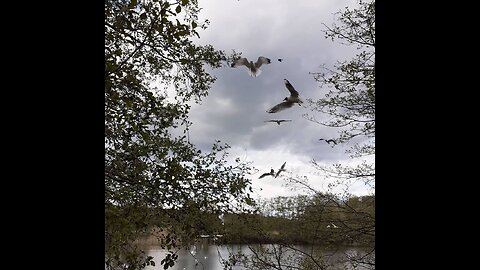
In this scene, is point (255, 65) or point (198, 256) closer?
point (255, 65)

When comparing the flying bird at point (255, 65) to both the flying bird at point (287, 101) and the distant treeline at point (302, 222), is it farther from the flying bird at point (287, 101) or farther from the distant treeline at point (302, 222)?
the distant treeline at point (302, 222)

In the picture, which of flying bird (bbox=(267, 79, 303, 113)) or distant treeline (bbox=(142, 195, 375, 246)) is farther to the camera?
distant treeline (bbox=(142, 195, 375, 246))

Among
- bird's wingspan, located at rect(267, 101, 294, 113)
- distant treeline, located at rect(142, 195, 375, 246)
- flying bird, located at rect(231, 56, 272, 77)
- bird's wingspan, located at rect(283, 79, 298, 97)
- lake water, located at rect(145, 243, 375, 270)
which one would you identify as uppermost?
flying bird, located at rect(231, 56, 272, 77)

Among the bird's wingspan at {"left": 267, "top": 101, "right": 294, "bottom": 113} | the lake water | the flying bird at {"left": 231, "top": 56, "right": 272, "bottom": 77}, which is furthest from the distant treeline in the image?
the flying bird at {"left": 231, "top": 56, "right": 272, "bottom": 77}

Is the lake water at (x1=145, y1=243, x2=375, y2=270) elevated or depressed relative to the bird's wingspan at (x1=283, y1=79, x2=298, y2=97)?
depressed

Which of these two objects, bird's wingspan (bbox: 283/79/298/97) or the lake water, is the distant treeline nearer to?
the lake water

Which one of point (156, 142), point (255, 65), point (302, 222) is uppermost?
point (255, 65)

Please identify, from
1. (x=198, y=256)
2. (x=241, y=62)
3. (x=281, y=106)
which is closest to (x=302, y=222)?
(x=198, y=256)

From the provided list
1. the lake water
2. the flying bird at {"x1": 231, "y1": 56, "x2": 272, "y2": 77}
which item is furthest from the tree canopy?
the flying bird at {"x1": 231, "y1": 56, "x2": 272, "y2": 77}

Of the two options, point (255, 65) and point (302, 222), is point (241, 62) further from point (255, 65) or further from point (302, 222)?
point (302, 222)

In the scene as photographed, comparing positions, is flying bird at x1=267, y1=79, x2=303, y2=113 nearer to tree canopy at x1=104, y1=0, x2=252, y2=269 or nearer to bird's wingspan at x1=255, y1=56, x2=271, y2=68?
bird's wingspan at x1=255, y1=56, x2=271, y2=68

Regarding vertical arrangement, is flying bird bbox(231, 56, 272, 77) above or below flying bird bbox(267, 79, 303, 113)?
above

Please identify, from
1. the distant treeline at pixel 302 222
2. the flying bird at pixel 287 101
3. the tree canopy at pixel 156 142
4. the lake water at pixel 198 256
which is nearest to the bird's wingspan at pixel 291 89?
the flying bird at pixel 287 101

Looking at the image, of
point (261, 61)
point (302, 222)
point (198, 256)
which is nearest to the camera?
point (261, 61)
